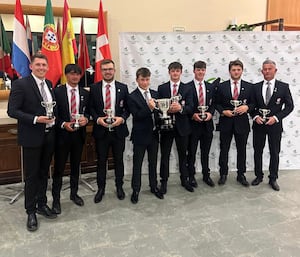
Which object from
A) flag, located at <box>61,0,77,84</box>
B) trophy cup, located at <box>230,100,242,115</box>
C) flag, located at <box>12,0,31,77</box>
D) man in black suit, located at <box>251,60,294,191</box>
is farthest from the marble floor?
flag, located at <box>61,0,77,84</box>

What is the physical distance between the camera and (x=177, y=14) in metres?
5.16

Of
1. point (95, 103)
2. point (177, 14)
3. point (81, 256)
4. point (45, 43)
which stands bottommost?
point (81, 256)

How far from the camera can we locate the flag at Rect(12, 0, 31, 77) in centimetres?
379

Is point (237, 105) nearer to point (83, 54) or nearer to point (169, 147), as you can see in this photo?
point (169, 147)

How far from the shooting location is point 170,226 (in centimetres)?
302

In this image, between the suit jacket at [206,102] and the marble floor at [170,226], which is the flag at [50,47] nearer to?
the marble floor at [170,226]

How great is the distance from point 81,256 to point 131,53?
8.69ft

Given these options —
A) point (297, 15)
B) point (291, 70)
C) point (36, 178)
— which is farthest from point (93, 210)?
point (297, 15)

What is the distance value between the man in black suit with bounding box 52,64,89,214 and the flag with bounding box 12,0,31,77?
920 mm

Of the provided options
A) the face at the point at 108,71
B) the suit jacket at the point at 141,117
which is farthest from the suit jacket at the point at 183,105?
the face at the point at 108,71

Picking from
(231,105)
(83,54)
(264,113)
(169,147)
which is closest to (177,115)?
(169,147)

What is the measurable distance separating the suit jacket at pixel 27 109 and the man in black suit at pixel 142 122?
99 cm

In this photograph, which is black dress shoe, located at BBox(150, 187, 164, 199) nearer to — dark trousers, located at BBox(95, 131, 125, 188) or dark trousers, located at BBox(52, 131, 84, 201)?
dark trousers, located at BBox(95, 131, 125, 188)

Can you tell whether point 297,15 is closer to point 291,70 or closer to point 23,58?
point 291,70
